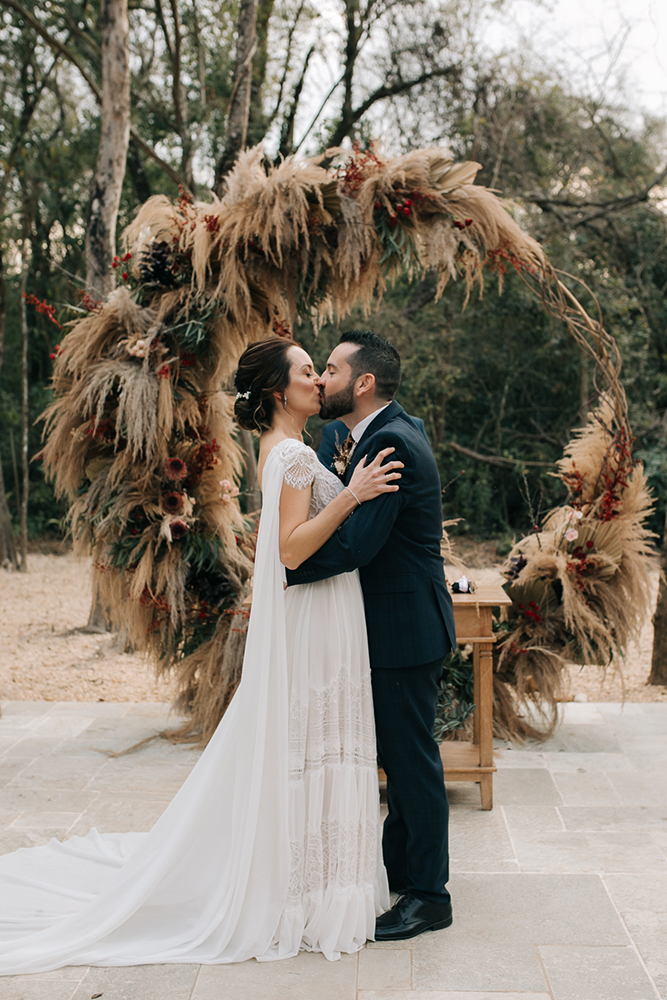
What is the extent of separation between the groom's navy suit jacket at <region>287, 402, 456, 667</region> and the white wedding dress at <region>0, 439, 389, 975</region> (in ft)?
0.20

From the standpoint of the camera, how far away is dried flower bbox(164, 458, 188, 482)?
12.9 feet

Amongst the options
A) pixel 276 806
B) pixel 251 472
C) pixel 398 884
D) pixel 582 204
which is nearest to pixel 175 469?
pixel 276 806

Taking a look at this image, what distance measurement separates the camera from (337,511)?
7.63 ft

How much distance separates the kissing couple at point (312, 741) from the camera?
2.35m

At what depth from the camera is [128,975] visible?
7.47ft

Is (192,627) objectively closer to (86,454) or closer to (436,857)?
(86,454)

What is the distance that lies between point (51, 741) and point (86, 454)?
1503 mm

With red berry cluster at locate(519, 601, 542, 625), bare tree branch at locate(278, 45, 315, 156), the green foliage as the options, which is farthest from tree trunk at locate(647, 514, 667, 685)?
bare tree branch at locate(278, 45, 315, 156)

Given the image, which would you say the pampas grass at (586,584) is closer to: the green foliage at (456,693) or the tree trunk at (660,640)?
the green foliage at (456,693)

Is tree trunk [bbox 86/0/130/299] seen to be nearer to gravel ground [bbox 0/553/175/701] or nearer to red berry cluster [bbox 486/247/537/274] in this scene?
gravel ground [bbox 0/553/175/701]

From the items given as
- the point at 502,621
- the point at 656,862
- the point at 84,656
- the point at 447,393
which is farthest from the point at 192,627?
the point at 447,393

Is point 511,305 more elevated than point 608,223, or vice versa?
point 608,223

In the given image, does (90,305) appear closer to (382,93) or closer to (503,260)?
(503,260)

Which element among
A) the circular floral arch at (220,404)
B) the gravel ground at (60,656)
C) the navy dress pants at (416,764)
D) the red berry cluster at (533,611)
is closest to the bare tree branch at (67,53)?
the circular floral arch at (220,404)
